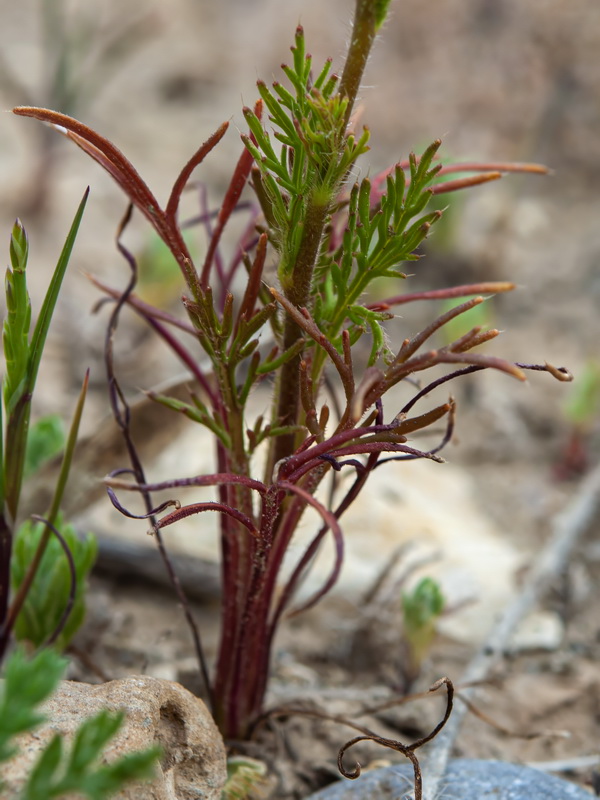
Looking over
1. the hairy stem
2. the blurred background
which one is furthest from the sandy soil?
the hairy stem

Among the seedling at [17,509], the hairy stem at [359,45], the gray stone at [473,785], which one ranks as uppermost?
the hairy stem at [359,45]

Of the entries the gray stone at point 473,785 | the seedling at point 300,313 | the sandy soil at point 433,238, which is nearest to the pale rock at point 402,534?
the sandy soil at point 433,238

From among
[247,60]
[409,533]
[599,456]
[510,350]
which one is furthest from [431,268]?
[247,60]

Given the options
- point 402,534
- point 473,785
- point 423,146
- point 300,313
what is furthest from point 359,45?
point 423,146

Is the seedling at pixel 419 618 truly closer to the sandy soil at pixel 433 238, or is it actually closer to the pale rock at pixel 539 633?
the sandy soil at pixel 433 238

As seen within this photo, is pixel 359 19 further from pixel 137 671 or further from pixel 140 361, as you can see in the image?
pixel 140 361

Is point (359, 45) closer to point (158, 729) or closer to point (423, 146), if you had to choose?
point (158, 729)

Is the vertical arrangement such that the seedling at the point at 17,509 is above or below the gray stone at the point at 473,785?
above
